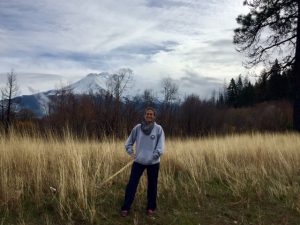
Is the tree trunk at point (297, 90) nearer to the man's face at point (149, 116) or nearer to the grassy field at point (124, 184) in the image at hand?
the grassy field at point (124, 184)

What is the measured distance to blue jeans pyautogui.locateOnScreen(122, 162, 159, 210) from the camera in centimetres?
599

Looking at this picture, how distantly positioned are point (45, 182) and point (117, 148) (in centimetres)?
263

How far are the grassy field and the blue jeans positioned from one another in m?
0.20

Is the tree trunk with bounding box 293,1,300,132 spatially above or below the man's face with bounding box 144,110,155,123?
above

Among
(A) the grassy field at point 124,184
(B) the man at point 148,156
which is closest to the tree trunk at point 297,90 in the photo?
(A) the grassy field at point 124,184

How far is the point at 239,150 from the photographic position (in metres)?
10.7

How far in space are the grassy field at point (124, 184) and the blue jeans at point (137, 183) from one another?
197mm

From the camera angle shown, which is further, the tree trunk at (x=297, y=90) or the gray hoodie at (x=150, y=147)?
the tree trunk at (x=297, y=90)

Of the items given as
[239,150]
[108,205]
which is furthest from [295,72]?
[108,205]

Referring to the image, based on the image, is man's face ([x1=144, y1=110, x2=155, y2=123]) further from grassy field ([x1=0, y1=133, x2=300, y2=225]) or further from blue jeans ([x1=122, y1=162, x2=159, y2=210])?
grassy field ([x1=0, y1=133, x2=300, y2=225])

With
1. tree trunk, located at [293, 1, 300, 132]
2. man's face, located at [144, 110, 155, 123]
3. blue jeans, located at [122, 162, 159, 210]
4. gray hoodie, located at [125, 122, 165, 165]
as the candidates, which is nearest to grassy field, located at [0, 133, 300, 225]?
blue jeans, located at [122, 162, 159, 210]

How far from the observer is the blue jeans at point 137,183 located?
19.7 feet

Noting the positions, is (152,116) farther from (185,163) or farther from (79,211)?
(185,163)

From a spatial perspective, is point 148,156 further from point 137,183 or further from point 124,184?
point 124,184
